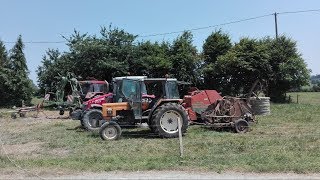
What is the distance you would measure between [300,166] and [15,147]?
29.1 ft

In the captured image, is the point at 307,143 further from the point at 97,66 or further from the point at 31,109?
the point at 97,66

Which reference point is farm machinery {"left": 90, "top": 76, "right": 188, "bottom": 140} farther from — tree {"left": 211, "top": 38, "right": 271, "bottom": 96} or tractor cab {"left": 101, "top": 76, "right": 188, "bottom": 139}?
tree {"left": 211, "top": 38, "right": 271, "bottom": 96}

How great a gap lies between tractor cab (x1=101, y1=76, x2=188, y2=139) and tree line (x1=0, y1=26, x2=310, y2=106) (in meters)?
16.8

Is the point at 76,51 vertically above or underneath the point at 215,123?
above

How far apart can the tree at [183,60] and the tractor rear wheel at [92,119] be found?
16.1 meters

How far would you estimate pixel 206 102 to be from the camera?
19.5 meters

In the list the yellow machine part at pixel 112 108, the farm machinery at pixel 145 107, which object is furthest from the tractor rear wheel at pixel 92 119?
the yellow machine part at pixel 112 108

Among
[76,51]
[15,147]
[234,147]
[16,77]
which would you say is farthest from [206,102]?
[16,77]

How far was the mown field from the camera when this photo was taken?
10375 mm

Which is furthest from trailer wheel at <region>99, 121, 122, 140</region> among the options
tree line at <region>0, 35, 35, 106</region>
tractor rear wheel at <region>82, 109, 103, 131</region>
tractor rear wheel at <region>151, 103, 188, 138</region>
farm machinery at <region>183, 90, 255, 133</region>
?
tree line at <region>0, 35, 35, 106</region>

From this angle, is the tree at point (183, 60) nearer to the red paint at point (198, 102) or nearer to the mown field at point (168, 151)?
the red paint at point (198, 102)

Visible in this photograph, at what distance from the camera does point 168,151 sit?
1293cm

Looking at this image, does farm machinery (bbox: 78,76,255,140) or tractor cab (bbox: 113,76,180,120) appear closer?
farm machinery (bbox: 78,76,255,140)

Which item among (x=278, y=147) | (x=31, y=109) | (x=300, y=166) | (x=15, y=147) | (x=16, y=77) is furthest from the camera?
(x=16, y=77)
